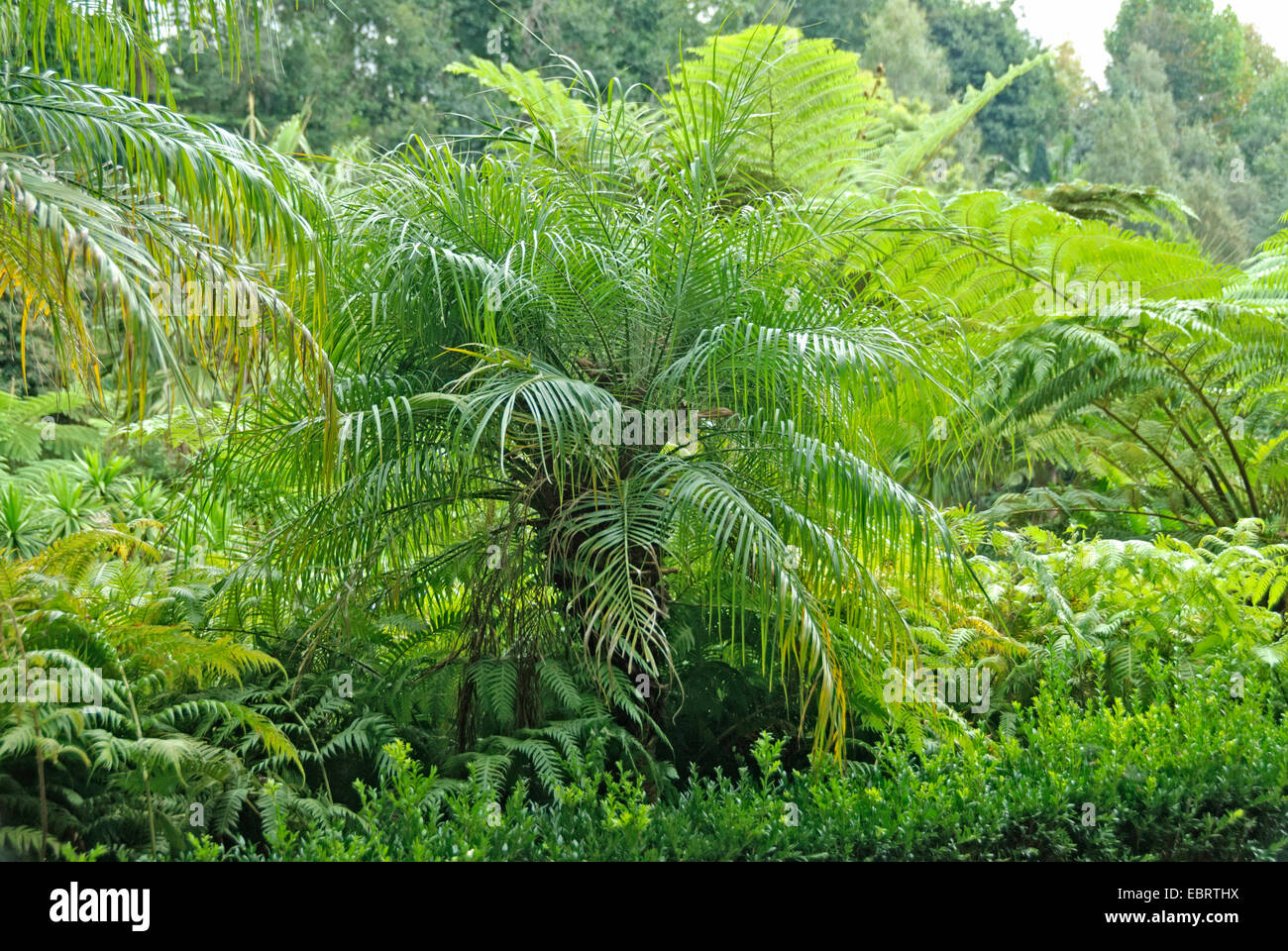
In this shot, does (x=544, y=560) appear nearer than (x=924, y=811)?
No

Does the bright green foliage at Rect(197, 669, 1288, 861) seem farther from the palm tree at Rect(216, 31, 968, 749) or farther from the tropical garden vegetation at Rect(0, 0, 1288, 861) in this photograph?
the palm tree at Rect(216, 31, 968, 749)

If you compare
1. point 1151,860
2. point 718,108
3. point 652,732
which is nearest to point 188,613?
point 652,732

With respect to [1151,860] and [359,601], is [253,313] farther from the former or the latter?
[1151,860]

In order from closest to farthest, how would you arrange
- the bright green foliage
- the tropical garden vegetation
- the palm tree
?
the bright green foliage
the tropical garden vegetation
the palm tree

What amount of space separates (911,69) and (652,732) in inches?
961

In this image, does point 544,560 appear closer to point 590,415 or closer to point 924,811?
point 590,415

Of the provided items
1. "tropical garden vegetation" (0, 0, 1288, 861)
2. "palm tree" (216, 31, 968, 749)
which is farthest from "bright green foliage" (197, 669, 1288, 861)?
"palm tree" (216, 31, 968, 749)

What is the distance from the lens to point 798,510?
348 centimetres

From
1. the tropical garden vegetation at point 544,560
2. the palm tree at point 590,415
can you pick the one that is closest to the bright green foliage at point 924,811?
the tropical garden vegetation at point 544,560

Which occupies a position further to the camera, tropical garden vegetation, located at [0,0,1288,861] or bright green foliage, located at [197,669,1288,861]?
tropical garden vegetation, located at [0,0,1288,861]

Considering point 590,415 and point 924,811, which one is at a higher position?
point 590,415

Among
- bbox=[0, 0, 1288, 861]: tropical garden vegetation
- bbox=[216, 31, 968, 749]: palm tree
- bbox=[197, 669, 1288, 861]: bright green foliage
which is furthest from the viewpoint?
bbox=[216, 31, 968, 749]: palm tree

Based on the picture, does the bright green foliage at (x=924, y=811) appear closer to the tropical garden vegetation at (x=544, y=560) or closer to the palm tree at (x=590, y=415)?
the tropical garden vegetation at (x=544, y=560)

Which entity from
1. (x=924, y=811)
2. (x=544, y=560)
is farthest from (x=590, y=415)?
(x=924, y=811)
